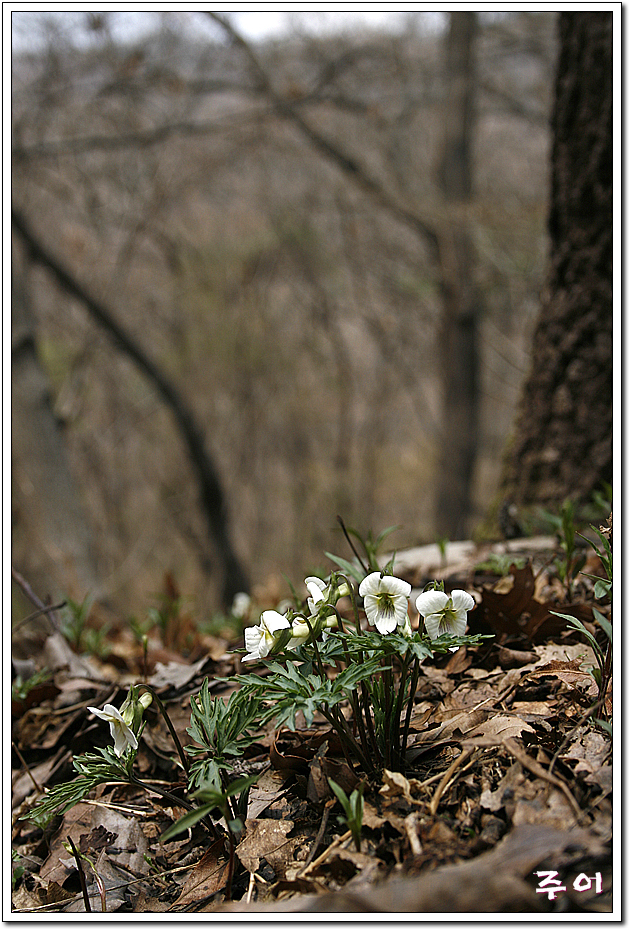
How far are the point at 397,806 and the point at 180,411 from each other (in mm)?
5948

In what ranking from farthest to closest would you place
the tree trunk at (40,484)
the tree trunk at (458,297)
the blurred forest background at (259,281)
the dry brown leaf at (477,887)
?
the tree trunk at (458,297)
the blurred forest background at (259,281)
the tree trunk at (40,484)
the dry brown leaf at (477,887)

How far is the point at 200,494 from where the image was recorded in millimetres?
7273

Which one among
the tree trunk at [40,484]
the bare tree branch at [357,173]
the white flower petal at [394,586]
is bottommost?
the tree trunk at [40,484]

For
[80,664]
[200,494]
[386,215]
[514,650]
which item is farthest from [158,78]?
[514,650]

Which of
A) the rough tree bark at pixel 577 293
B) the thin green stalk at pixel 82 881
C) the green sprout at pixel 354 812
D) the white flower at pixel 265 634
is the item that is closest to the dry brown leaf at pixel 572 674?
the green sprout at pixel 354 812

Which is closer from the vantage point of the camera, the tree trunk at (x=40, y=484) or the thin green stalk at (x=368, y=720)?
the thin green stalk at (x=368, y=720)

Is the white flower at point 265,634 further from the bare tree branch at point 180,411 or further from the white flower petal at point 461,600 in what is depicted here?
the bare tree branch at point 180,411

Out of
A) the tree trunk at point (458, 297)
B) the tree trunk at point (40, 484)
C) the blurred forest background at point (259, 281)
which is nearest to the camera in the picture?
the tree trunk at point (40, 484)

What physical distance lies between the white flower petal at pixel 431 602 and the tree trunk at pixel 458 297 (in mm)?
5514

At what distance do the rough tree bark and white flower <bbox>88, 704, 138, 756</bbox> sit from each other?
2.09 m

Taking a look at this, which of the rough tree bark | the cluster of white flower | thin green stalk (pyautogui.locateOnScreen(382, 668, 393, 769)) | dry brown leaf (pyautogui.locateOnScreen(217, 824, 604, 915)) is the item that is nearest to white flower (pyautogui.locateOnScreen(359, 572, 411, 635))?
the cluster of white flower

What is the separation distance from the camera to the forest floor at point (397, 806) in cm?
92

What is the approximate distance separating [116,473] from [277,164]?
502 centimetres

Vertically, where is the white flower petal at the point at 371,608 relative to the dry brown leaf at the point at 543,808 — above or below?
above
